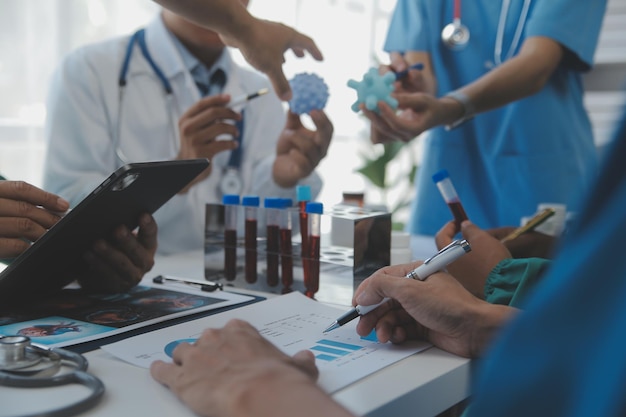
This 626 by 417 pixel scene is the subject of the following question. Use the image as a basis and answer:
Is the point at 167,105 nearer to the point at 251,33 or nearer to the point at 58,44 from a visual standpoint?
the point at 58,44

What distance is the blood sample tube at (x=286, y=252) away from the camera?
3.48ft

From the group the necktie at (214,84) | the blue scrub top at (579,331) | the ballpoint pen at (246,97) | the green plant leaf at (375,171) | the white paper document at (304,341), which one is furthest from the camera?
the green plant leaf at (375,171)

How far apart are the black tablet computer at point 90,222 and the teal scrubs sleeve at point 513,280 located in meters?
0.46

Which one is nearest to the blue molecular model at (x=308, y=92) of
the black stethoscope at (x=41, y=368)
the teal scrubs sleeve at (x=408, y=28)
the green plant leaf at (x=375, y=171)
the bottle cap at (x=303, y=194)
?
the bottle cap at (x=303, y=194)

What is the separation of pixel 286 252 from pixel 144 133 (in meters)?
0.93

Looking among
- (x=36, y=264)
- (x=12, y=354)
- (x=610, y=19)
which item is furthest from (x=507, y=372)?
(x=610, y=19)

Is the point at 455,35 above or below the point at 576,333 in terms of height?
above

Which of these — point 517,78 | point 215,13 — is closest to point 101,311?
point 215,13

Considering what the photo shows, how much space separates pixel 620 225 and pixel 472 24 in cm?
163

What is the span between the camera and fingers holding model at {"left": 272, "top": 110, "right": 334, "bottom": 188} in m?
1.57

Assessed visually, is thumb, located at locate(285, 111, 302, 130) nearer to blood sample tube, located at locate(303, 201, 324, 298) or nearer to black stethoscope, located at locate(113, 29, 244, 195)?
black stethoscope, located at locate(113, 29, 244, 195)

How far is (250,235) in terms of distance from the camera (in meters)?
1.11

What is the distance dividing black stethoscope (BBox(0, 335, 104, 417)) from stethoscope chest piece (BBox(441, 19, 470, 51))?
1.45m

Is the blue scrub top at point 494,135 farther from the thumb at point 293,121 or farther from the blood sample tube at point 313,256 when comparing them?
the blood sample tube at point 313,256
